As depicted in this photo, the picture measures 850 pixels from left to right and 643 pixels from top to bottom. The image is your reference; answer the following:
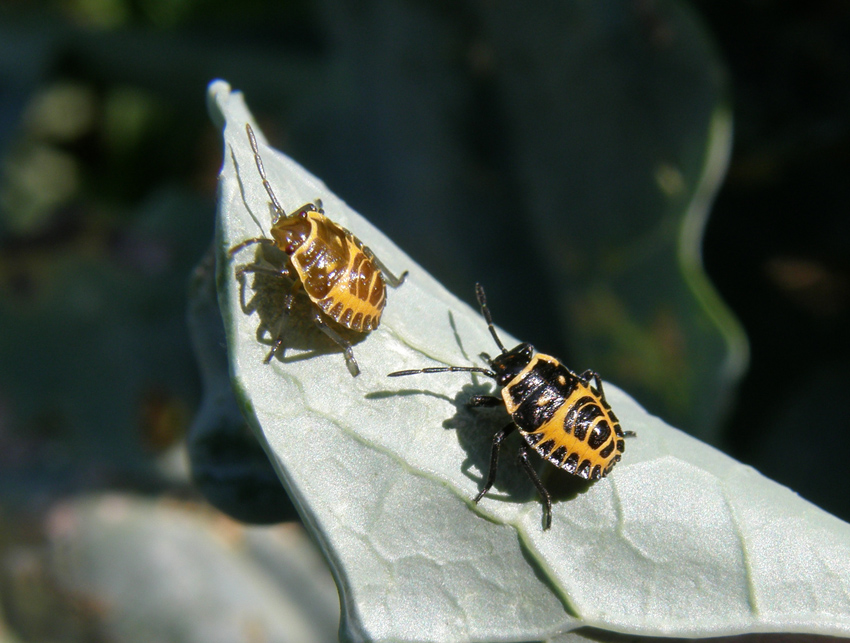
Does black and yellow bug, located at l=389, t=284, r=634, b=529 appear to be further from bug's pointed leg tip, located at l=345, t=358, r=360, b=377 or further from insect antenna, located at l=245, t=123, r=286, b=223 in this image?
insect antenna, located at l=245, t=123, r=286, b=223

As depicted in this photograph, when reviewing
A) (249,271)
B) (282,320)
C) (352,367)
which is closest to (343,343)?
(352,367)

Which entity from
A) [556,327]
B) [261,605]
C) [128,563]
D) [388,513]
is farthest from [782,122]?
[128,563]

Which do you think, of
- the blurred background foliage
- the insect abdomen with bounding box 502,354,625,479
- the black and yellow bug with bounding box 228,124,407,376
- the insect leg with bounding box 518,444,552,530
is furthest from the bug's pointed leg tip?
the blurred background foliage

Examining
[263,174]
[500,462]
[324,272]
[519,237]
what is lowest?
[519,237]

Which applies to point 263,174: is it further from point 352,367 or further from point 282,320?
point 352,367

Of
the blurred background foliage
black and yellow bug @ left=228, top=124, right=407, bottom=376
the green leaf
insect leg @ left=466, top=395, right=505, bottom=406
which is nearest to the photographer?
the green leaf

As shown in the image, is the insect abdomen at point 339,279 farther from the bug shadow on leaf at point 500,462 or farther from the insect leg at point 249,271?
the bug shadow on leaf at point 500,462
